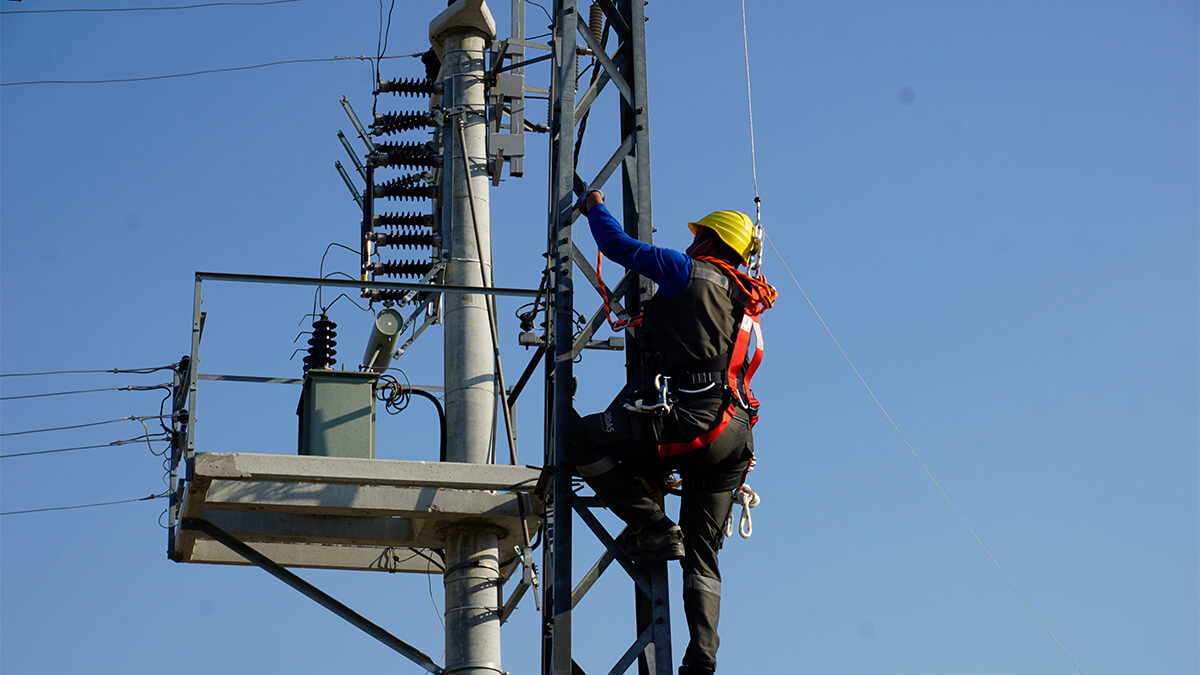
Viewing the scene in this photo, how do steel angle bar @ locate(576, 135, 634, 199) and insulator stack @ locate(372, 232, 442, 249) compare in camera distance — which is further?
insulator stack @ locate(372, 232, 442, 249)

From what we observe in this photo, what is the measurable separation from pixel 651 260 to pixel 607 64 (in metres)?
1.79

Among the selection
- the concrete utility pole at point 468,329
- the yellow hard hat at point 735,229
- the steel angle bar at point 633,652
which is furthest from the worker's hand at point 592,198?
the concrete utility pole at point 468,329

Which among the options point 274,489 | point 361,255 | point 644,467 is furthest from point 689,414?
point 361,255

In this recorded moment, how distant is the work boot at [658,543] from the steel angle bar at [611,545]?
0.15 meters

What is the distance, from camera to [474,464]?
36.1 ft

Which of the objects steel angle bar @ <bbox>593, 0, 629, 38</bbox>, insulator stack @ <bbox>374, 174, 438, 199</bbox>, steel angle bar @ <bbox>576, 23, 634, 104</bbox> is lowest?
steel angle bar @ <bbox>576, 23, 634, 104</bbox>

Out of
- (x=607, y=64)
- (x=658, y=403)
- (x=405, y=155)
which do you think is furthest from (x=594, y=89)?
(x=405, y=155)

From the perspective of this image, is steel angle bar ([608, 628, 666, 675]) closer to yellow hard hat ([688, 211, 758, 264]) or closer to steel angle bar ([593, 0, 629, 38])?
yellow hard hat ([688, 211, 758, 264])

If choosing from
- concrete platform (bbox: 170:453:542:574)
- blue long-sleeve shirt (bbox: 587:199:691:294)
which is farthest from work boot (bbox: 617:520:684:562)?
concrete platform (bbox: 170:453:542:574)

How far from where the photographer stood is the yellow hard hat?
8805 millimetres

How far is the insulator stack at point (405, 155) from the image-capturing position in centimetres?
1469

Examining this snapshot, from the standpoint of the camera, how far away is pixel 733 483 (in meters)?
8.67

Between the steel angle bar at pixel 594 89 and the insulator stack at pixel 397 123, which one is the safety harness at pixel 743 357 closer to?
the steel angle bar at pixel 594 89

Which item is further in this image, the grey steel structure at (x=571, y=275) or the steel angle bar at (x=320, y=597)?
the steel angle bar at (x=320, y=597)
